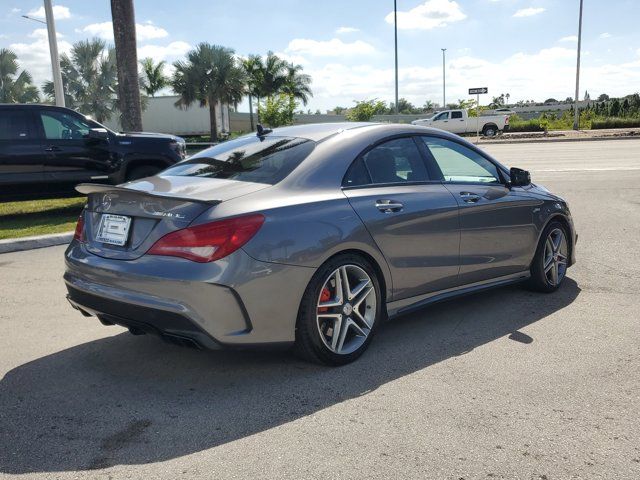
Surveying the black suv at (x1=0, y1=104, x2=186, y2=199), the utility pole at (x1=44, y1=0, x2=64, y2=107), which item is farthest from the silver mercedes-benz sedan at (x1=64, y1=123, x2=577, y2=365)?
the utility pole at (x1=44, y1=0, x2=64, y2=107)

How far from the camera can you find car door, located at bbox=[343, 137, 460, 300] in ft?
13.8

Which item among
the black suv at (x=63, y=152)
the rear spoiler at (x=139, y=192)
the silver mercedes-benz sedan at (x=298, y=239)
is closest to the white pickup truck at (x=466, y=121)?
the black suv at (x=63, y=152)

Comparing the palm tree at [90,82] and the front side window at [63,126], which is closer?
the front side window at [63,126]

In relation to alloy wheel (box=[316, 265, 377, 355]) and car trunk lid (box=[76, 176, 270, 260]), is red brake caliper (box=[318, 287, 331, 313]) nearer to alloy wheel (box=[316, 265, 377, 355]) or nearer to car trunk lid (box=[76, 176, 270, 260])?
alloy wheel (box=[316, 265, 377, 355])

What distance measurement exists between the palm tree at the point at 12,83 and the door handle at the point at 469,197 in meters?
46.5

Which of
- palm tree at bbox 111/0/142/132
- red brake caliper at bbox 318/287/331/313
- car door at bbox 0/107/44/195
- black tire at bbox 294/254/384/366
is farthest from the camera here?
palm tree at bbox 111/0/142/132

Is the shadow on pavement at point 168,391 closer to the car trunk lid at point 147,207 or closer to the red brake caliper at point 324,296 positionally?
the red brake caliper at point 324,296

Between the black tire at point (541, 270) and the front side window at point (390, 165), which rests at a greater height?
the front side window at point (390, 165)

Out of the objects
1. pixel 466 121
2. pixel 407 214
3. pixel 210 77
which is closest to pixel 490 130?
pixel 466 121

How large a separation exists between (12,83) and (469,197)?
48.0m

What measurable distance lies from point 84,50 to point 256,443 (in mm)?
47717

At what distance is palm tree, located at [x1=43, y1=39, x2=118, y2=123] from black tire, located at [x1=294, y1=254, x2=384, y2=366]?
44746 millimetres

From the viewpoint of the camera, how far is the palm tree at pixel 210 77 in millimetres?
45781

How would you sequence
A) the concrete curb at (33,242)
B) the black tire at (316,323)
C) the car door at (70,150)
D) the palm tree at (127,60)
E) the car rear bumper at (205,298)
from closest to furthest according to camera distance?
the car rear bumper at (205,298) → the black tire at (316,323) → the concrete curb at (33,242) → the car door at (70,150) → the palm tree at (127,60)
